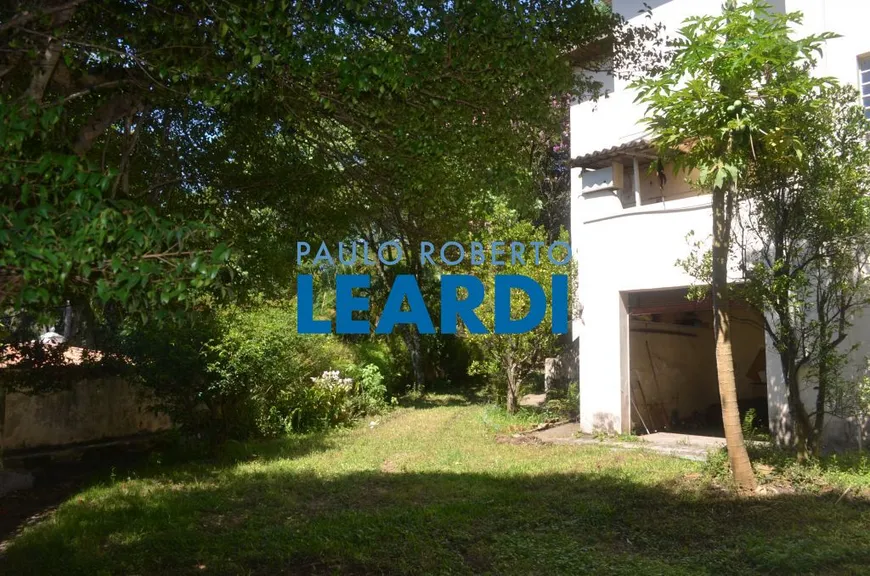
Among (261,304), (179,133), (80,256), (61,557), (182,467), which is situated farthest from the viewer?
(261,304)

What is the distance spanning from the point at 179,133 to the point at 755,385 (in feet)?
40.9

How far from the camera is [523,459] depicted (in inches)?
431

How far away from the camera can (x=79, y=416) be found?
39.3ft

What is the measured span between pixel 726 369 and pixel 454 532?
352cm

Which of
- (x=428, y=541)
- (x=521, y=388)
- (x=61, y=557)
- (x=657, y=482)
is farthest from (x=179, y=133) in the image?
(x=521, y=388)

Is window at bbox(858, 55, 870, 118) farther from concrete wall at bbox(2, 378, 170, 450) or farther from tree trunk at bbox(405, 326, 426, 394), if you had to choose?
tree trunk at bbox(405, 326, 426, 394)

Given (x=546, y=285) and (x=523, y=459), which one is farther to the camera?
(x=546, y=285)

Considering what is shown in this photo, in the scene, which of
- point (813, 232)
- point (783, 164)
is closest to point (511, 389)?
point (813, 232)

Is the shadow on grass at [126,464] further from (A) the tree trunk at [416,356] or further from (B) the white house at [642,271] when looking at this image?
(A) the tree trunk at [416,356]

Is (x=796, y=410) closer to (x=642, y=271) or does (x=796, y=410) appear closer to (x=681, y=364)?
(x=642, y=271)

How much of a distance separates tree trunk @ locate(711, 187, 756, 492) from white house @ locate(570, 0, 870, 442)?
7.38 ft

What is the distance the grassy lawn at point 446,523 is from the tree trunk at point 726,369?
396 millimetres

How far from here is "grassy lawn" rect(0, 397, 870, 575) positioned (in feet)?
20.4

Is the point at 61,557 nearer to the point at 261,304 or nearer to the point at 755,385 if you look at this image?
the point at 261,304
